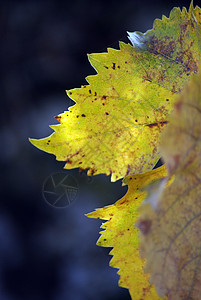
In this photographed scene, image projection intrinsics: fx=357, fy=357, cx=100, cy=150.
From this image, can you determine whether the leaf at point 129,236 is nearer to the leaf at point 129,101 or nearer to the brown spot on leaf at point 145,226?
the leaf at point 129,101

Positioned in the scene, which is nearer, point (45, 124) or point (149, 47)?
point (149, 47)

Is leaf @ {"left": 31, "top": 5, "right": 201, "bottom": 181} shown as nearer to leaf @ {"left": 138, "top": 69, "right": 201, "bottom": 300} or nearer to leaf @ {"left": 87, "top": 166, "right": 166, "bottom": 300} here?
leaf @ {"left": 87, "top": 166, "right": 166, "bottom": 300}

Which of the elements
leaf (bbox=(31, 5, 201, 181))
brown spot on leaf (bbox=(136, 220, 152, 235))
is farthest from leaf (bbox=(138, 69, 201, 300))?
leaf (bbox=(31, 5, 201, 181))

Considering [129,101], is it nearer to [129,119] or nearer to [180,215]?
[129,119]

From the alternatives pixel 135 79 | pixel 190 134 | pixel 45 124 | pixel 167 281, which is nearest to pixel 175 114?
pixel 190 134

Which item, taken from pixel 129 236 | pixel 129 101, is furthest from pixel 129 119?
pixel 129 236

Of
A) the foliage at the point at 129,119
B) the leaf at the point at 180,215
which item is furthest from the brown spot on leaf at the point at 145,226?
the foliage at the point at 129,119

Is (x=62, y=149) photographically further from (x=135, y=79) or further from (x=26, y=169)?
(x=26, y=169)
